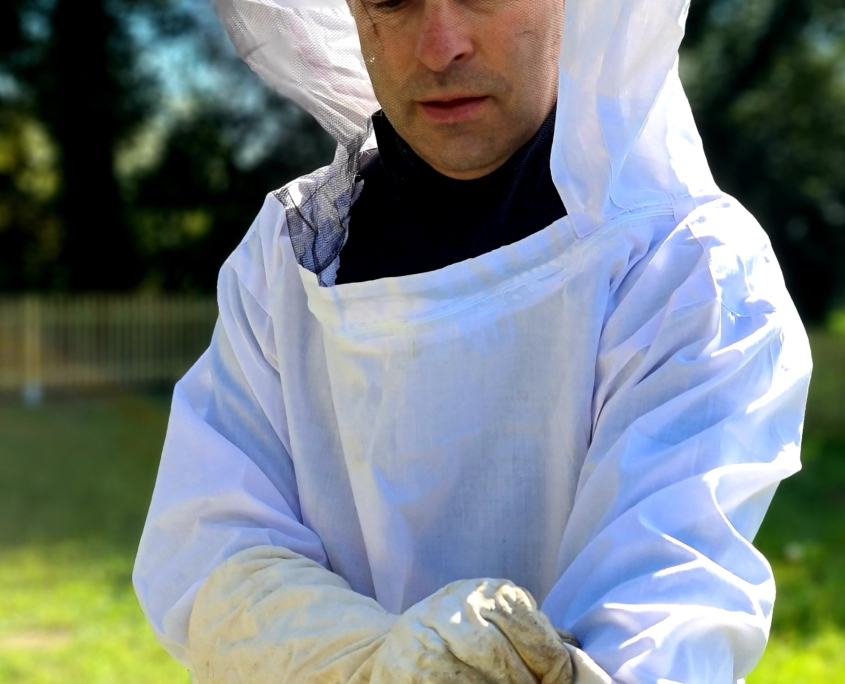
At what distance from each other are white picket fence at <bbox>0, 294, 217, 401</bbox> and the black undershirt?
11101mm

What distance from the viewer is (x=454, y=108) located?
6.08 feet

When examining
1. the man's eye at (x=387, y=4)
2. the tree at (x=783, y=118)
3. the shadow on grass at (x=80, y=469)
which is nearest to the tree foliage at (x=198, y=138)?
the tree at (x=783, y=118)

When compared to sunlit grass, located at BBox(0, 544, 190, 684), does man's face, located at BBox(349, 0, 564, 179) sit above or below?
above

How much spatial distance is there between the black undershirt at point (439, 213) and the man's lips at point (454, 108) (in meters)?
0.11

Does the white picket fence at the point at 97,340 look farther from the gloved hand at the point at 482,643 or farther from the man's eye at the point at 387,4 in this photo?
the gloved hand at the point at 482,643

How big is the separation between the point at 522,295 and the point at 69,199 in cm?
1346

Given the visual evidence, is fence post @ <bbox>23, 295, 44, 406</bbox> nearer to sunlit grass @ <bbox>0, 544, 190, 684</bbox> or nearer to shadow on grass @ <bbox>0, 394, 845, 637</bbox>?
shadow on grass @ <bbox>0, 394, 845, 637</bbox>

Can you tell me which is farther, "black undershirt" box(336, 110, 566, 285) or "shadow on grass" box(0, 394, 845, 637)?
"shadow on grass" box(0, 394, 845, 637)

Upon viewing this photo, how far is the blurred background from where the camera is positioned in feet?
39.8

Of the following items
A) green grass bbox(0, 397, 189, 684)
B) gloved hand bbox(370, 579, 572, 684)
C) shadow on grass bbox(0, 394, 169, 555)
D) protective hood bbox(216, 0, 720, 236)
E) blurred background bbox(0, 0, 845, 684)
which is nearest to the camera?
gloved hand bbox(370, 579, 572, 684)

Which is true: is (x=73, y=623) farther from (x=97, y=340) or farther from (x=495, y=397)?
(x=97, y=340)

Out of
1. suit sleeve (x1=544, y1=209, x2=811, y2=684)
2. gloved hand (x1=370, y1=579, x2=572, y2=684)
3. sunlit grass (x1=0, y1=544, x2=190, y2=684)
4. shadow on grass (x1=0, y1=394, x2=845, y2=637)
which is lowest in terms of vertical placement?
shadow on grass (x1=0, y1=394, x2=845, y2=637)

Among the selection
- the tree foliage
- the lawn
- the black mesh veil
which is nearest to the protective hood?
the black mesh veil

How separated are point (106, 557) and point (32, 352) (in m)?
6.22
